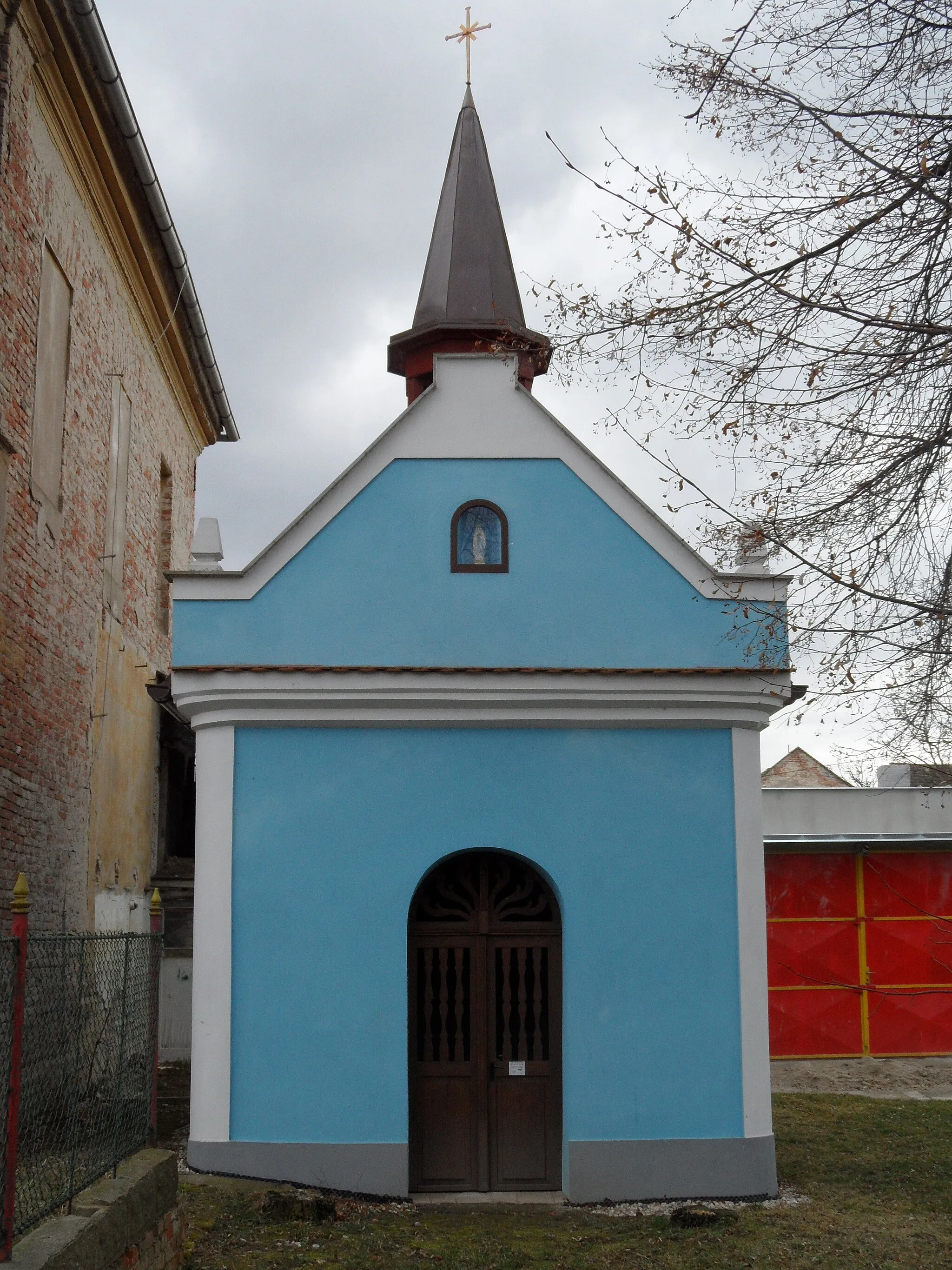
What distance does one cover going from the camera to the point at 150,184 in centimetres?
1345

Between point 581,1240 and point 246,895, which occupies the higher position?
point 246,895

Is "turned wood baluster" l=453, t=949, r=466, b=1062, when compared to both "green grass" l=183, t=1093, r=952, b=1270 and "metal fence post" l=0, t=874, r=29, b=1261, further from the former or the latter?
"metal fence post" l=0, t=874, r=29, b=1261

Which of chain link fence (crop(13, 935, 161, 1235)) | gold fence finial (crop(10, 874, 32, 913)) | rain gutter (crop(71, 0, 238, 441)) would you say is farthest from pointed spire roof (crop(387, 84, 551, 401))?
gold fence finial (crop(10, 874, 32, 913))

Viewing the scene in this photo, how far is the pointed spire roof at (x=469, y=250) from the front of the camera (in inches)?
497

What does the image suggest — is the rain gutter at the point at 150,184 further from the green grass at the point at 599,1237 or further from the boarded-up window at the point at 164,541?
the green grass at the point at 599,1237

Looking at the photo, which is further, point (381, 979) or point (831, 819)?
point (831, 819)

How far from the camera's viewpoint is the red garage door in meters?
16.6

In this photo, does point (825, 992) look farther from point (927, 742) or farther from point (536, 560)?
point (927, 742)

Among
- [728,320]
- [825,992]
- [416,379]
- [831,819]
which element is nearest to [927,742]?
[728,320]

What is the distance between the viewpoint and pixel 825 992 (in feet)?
54.9

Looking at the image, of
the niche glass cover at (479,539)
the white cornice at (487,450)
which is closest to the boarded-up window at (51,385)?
the white cornice at (487,450)

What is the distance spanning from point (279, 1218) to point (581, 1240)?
1993 mm

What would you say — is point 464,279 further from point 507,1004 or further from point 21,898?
point 21,898

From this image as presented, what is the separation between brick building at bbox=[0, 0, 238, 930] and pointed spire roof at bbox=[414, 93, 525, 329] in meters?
2.92
